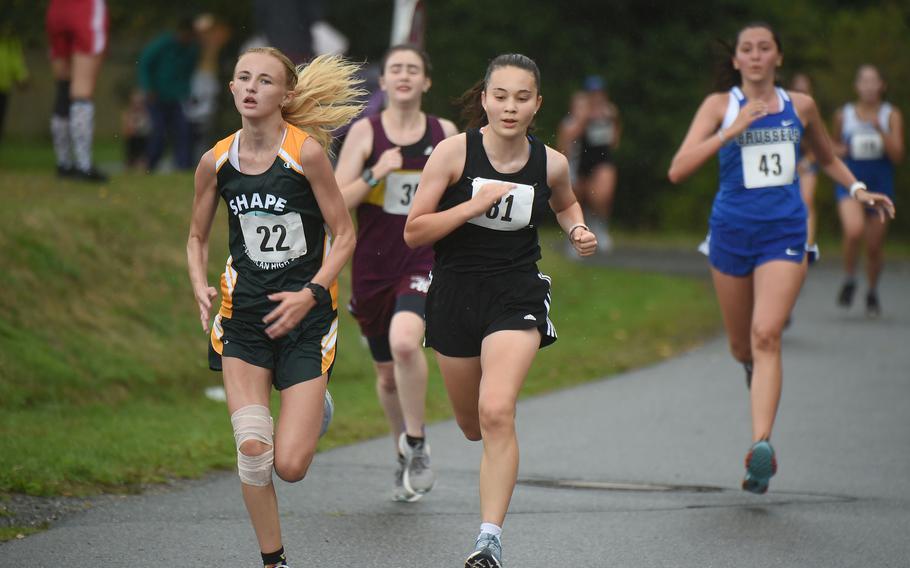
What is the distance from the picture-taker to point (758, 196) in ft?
24.9

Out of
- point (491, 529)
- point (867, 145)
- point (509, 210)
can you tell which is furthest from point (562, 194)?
point (867, 145)

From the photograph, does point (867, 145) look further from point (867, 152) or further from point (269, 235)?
point (269, 235)

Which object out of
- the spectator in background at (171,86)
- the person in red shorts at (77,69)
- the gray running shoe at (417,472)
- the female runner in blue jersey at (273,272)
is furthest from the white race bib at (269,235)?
the spectator in background at (171,86)

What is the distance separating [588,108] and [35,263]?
11.8 metres

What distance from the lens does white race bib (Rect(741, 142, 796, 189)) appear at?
757 centimetres

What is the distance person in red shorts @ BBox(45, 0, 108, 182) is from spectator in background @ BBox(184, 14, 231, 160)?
248 inches

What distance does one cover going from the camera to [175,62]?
18.7 m

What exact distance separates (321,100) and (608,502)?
2.43 metres

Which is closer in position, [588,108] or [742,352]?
[742,352]

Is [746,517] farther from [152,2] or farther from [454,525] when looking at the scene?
[152,2]

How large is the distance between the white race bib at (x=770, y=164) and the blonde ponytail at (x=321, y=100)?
2340 mm

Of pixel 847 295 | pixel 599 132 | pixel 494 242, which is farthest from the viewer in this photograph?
pixel 599 132

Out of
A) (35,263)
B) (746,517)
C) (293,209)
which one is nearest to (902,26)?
(35,263)

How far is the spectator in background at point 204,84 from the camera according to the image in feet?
67.0
